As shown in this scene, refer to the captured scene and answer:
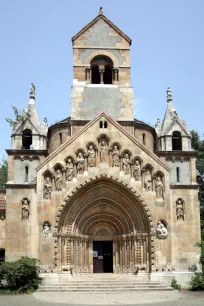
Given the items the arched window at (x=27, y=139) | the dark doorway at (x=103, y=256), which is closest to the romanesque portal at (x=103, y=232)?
the dark doorway at (x=103, y=256)

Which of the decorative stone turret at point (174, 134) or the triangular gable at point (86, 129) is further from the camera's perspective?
the decorative stone turret at point (174, 134)

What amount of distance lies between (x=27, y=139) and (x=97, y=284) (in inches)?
427

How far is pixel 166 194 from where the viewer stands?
2425 centimetres

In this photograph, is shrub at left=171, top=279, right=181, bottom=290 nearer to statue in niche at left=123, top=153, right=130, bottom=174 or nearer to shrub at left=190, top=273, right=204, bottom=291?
shrub at left=190, top=273, right=204, bottom=291

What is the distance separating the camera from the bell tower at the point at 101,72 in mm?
28750

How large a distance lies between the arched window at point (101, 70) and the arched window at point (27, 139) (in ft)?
22.3

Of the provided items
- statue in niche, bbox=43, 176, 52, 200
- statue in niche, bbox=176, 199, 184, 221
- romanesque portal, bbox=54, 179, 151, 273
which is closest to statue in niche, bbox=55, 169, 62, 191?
statue in niche, bbox=43, 176, 52, 200

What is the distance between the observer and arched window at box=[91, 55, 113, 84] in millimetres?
29766

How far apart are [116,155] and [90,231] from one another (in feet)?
17.6

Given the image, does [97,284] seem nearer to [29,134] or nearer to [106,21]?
[29,134]

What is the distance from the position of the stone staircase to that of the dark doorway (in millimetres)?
2510

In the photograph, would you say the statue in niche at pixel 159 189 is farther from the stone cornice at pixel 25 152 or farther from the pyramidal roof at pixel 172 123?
the stone cornice at pixel 25 152

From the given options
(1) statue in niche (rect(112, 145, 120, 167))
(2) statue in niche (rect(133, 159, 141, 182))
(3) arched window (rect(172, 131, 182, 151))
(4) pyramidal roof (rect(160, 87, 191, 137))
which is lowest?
(2) statue in niche (rect(133, 159, 141, 182))

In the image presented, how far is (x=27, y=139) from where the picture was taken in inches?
1069
